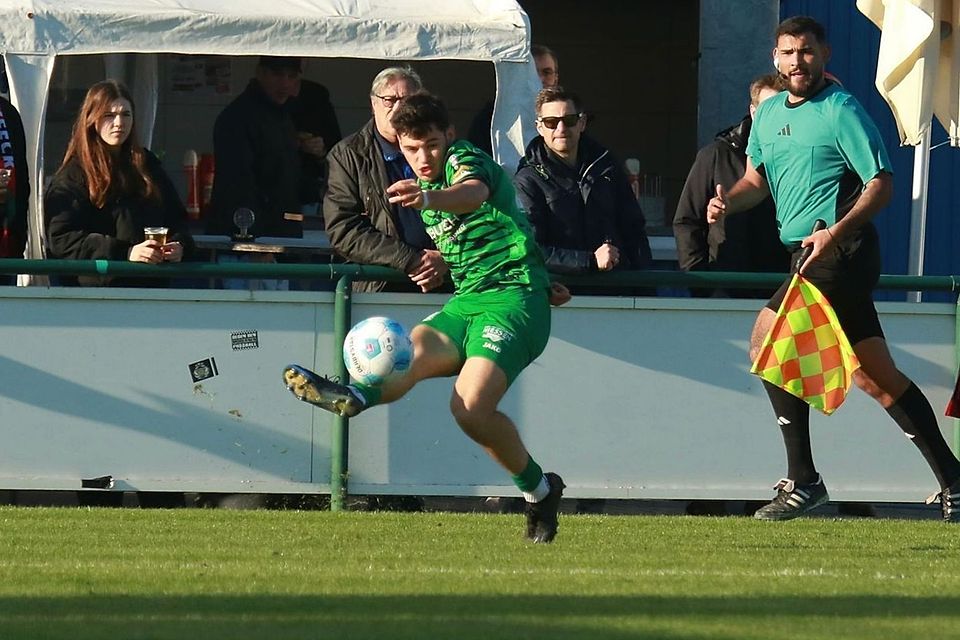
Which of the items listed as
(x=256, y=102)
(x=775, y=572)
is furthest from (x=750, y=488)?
(x=256, y=102)

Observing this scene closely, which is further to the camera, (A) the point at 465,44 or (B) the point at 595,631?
(A) the point at 465,44

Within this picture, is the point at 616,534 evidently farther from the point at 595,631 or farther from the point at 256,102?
the point at 256,102

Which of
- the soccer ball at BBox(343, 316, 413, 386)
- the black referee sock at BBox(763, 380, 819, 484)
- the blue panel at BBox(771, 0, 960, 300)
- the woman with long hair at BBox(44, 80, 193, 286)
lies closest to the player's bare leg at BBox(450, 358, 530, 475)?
the soccer ball at BBox(343, 316, 413, 386)

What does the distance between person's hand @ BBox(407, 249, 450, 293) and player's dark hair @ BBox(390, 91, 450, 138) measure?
185 centimetres

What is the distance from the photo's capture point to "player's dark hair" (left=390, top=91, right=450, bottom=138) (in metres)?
7.59

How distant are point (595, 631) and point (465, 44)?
6229 mm

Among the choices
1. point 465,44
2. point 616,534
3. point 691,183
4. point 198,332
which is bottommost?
point 616,534

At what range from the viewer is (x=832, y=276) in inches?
341

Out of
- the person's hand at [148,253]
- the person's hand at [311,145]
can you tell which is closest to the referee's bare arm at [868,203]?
the person's hand at [148,253]

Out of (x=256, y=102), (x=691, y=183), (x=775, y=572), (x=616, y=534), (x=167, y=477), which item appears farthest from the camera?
(x=256, y=102)

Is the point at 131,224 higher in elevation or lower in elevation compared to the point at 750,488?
higher

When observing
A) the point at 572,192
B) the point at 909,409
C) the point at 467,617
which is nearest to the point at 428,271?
the point at 572,192

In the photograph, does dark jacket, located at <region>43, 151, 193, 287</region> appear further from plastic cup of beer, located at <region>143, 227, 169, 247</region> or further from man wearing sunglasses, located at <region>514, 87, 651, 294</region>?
man wearing sunglasses, located at <region>514, 87, 651, 294</region>

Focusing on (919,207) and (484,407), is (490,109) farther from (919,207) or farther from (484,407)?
(484,407)
